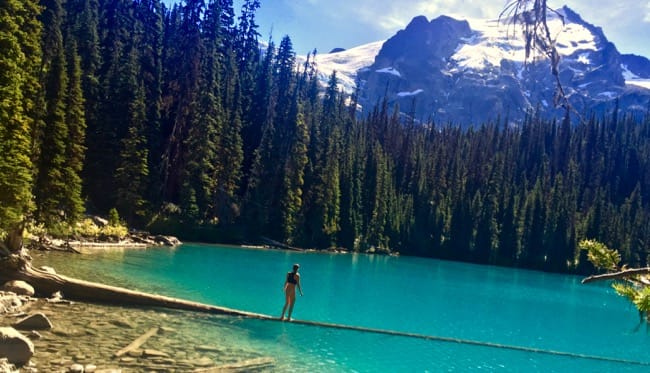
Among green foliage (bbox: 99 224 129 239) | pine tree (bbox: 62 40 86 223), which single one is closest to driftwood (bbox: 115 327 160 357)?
pine tree (bbox: 62 40 86 223)

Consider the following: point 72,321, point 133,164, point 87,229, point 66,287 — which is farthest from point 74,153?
point 72,321

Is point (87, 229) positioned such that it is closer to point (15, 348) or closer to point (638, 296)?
point (15, 348)

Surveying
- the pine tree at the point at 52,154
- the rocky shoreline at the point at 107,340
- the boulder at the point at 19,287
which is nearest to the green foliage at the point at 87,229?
the pine tree at the point at 52,154

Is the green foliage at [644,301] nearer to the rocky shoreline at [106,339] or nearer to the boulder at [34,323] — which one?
the rocky shoreline at [106,339]

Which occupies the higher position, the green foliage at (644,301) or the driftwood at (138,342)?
the green foliage at (644,301)

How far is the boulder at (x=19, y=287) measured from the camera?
19984mm

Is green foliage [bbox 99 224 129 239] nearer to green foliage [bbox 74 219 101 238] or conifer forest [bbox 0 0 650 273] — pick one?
green foliage [bbox 74 219 101 238]

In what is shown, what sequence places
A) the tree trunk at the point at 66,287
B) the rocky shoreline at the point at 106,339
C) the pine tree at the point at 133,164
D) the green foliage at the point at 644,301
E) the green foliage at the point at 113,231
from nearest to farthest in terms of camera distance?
the green foliage at the point at 644,301 → the rocky shoreline at the point at 106,339 → the tree trunk at the point at 66,287 → the green foliage at the point at 113,231 → the pine tree at the point at 133,164

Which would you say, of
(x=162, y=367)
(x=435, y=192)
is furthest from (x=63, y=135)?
(x=435, y=192)

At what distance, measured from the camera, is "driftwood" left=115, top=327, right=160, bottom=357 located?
1514 cm

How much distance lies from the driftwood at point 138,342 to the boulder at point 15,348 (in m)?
2.29

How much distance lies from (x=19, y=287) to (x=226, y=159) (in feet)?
174

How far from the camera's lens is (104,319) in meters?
18.5

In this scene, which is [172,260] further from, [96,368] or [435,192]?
[435,192]
